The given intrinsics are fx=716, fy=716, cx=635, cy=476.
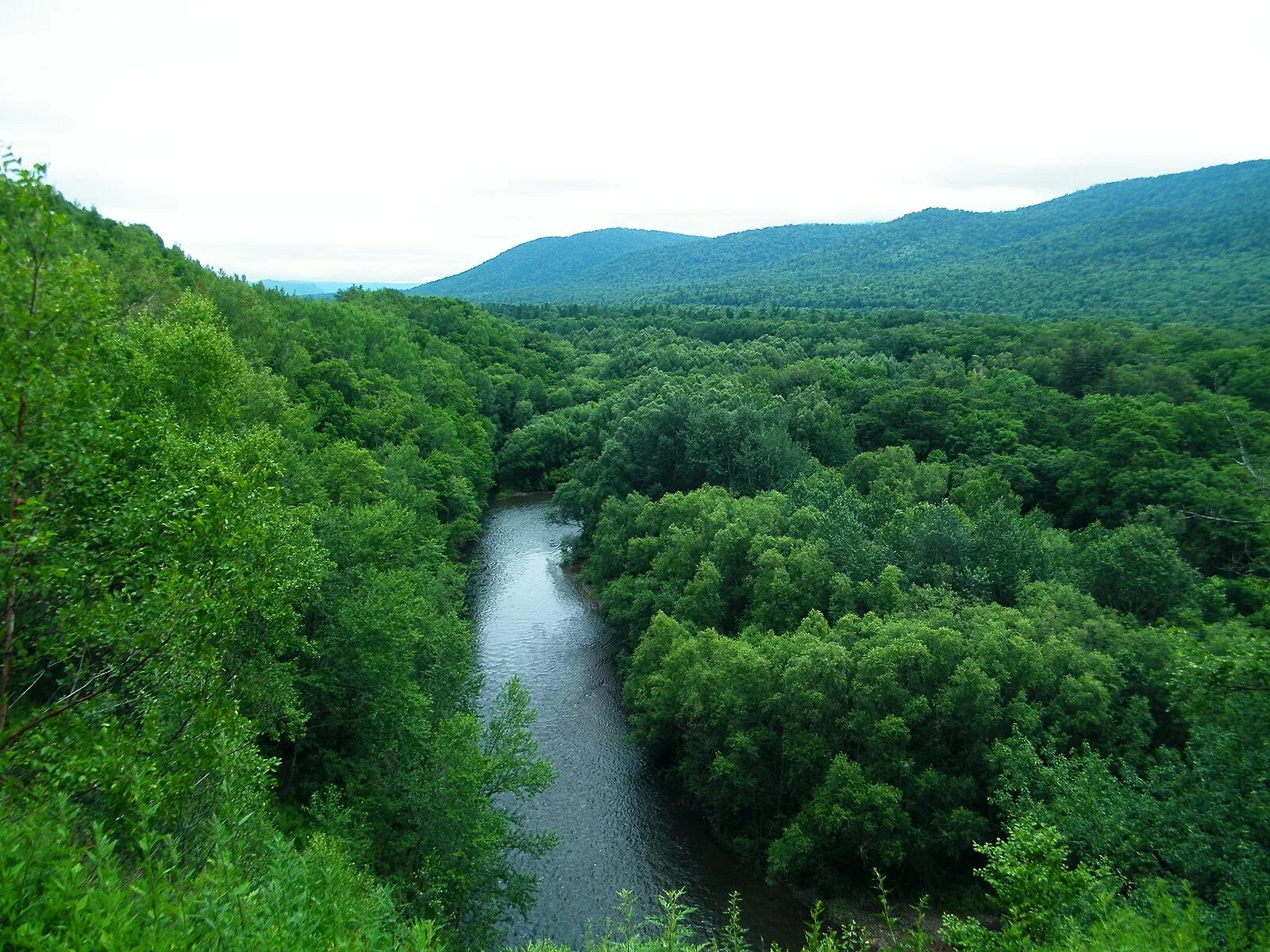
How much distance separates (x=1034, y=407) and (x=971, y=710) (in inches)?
1447

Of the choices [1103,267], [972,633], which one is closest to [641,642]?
[972,633]

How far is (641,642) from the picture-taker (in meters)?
31.2

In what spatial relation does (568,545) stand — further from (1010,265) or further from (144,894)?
(1010,265)

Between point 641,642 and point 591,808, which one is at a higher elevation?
point 641,642

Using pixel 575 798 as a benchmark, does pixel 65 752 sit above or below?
above

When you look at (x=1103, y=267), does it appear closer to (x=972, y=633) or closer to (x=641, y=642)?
(x=972, y=633)

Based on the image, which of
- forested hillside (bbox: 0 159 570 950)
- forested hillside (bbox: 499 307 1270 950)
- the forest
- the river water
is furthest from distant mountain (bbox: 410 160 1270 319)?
forested hillside (bbox: 0 159 570 950)

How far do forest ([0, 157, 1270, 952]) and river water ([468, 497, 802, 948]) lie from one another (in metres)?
1.42

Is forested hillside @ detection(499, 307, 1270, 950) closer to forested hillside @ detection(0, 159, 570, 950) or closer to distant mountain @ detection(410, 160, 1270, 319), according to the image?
forested hillside @ detection(0, 159, 570, 950)

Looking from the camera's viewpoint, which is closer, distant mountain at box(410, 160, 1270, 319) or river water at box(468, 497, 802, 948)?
river water at box(468, 497, 802, 948)

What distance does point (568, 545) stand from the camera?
52375 millimetres

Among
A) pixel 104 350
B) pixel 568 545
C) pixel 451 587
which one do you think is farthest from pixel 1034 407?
pixel 104 350

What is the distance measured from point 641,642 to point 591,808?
705 centimetres

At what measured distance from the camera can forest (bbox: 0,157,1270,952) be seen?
893cm
